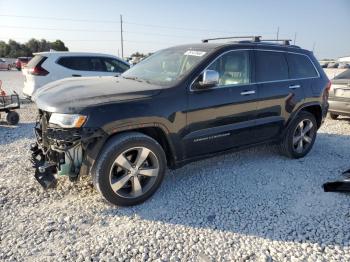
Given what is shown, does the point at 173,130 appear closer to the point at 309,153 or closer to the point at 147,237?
the point at 147,237

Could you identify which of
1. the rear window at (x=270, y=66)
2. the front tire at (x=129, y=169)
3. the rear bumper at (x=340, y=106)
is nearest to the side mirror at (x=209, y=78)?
the front tire at (x=129, y=169)

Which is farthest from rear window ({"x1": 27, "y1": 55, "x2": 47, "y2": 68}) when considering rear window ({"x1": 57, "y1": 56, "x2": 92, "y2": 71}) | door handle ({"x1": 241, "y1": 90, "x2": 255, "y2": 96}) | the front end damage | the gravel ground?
door handle ({"x1": 241, "y1": 90, "x2": 255, "y2": 96})

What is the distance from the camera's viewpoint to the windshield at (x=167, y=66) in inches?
154

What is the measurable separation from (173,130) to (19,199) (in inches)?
77.9

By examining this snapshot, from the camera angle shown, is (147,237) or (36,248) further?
(147,237)

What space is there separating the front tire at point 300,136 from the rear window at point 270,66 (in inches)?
31.7

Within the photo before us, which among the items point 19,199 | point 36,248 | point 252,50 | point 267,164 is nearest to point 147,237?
point 36,248

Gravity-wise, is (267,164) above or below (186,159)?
below

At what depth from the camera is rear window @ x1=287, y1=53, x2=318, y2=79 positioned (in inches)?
198

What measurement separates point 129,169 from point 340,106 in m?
6.26

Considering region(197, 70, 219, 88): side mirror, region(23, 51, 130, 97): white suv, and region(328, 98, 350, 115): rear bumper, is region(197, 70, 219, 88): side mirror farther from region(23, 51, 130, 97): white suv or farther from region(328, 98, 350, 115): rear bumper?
region(23, 51, 130, 97): white suv

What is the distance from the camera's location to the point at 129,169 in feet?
11.5

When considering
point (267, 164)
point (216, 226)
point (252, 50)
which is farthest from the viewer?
point (267, 164)

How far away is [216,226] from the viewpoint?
324cm
